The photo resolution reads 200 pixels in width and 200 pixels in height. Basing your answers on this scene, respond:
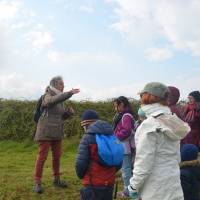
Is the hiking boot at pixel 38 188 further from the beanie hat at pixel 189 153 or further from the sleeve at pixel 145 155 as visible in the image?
the sleeve at pixel 145 155

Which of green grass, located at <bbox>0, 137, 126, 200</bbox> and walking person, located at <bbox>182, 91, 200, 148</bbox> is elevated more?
walking person, located at <bbox>182, 91, 200, 148</bbox>

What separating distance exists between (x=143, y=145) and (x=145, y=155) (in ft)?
0.33

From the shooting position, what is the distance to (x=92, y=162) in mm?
6328

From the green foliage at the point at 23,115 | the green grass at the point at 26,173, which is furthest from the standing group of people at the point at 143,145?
the green foliage at the point at 23,115

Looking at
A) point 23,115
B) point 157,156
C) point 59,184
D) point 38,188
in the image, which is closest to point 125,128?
point 59,184

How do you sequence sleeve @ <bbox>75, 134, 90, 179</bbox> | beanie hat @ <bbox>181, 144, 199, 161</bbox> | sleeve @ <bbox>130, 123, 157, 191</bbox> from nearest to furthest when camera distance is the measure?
sleeve @ <bbox>130, 123, 157, 191</bbox> → sleeve @ <bbox>75, 134, 90, 179</bbox> → beanie hat @ <bbox>181, 144, 199, 161</bbox>

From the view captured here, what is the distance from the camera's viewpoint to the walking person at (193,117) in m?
8.27

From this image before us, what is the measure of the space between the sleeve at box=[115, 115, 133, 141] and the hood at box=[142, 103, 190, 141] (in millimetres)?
3364

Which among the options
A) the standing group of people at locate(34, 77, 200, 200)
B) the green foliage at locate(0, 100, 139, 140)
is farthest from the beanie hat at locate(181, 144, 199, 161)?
the green foliage at locate(0, 100, 139, 140)

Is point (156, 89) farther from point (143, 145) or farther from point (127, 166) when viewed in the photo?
point (127, 166)

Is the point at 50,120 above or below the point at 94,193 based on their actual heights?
above

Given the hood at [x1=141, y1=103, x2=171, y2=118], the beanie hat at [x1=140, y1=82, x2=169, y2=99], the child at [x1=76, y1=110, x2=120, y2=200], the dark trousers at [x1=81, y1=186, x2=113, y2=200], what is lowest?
the dark trousers at [x1=81, y1=186, x2=113, y2=200]

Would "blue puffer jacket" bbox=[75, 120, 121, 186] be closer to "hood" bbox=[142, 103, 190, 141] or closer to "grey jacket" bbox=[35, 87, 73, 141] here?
"hood" bbox=[142, 103, 190, 141]

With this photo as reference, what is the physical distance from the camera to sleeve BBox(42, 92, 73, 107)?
27.9ft
